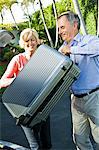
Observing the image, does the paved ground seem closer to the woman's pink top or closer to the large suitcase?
the woman's pink top

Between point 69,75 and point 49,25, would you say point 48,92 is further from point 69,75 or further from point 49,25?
point 49,25

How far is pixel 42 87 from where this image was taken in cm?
272

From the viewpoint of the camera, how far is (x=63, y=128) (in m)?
6.48

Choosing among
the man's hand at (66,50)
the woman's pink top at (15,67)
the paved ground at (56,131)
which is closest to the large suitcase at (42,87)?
the man's hand at (66,50)

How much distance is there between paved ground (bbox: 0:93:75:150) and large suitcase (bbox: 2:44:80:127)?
7.28ft

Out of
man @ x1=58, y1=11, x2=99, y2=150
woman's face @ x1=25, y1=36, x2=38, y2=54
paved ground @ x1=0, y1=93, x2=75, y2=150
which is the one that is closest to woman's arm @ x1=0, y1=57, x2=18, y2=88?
woman's face @ x1=25, y1=36, x2=38, y2=54

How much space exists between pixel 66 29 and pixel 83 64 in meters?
0.35

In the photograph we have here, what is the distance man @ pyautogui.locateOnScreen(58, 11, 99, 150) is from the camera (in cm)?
340

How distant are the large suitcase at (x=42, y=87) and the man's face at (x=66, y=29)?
685 mm

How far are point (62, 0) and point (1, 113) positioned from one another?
18.5 meters

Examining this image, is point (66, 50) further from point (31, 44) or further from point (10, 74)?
point (10, 74)

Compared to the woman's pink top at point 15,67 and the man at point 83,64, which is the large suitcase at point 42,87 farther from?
the woman's pink top at point 15,67

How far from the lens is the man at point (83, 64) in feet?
11.1

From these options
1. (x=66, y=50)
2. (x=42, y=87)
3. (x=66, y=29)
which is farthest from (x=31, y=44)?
(x=42, y=87)
